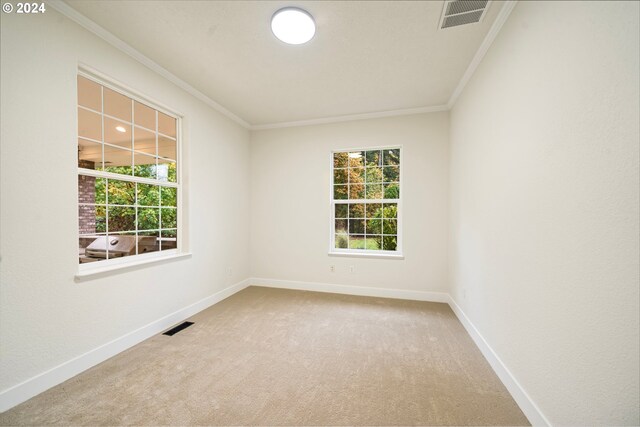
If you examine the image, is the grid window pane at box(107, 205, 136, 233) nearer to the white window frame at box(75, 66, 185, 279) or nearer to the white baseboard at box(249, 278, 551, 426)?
the white window frame at box(75, 66, 185, 279)

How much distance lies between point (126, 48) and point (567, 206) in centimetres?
348

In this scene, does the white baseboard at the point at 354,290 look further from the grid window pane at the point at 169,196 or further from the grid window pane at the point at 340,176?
the grid window pane at the point at 169,196

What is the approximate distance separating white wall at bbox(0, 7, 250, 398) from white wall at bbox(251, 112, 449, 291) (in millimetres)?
1958

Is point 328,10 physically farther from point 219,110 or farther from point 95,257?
point 95,257

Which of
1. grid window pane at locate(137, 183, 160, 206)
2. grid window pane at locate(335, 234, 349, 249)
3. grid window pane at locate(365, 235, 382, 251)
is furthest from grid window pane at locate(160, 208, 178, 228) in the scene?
grid window pane at locate(365, 235, 382, 251)

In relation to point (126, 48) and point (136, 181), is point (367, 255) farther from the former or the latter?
point (126, 48)

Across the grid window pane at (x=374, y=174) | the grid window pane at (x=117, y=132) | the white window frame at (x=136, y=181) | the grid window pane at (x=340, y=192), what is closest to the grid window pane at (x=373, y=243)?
the grid window pane at (x=340, y=192)

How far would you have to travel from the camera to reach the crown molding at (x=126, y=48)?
189cm

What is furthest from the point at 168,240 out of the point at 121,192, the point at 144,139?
the point at 144,139

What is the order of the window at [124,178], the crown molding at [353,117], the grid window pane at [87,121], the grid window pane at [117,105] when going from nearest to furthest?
1. the window at [124,178]
2. the grid window pane at [117,105]
3. the grid window pane at [87,121]
4. the crown molding at [353,117]

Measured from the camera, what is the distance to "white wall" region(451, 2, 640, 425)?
3.28ft

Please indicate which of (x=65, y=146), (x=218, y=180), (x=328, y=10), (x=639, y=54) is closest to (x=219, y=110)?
(x=218, y=180)

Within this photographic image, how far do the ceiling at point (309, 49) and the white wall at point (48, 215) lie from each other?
33 cm

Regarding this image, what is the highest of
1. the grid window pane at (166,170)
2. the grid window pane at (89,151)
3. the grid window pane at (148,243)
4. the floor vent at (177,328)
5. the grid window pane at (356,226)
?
the grid window pane at (89,151)
